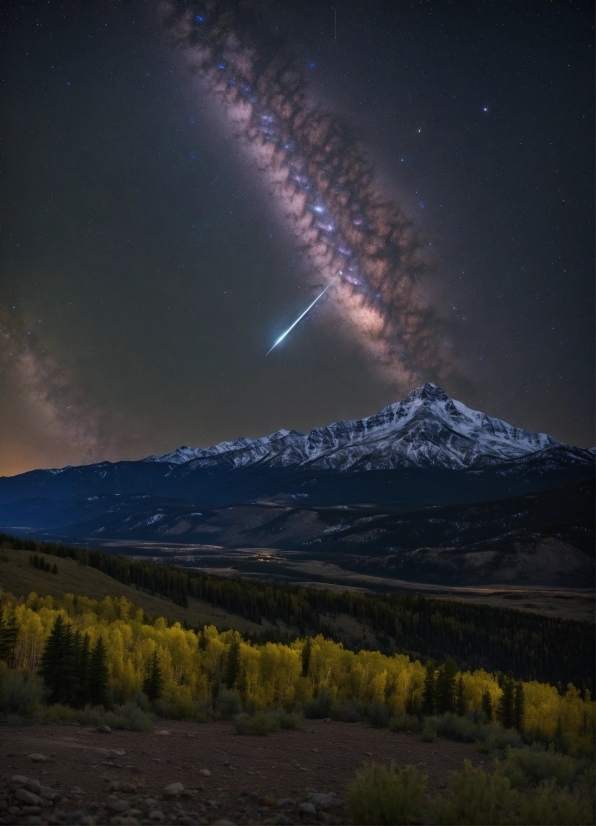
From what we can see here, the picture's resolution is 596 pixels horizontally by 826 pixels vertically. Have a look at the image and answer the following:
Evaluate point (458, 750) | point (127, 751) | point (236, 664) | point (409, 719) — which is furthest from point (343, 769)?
point (236, 664)

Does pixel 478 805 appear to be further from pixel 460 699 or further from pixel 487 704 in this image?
pixel 487 704

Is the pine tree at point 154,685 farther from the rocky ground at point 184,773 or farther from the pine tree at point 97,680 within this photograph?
the rocky ground at point 184,773

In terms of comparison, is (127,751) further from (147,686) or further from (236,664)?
(236,664)

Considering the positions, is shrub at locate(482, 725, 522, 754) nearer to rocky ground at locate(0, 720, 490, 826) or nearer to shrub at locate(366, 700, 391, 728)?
rocky ground at locate(0, 720, 490, 826)

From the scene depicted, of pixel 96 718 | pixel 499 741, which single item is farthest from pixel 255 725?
pixel 499 741

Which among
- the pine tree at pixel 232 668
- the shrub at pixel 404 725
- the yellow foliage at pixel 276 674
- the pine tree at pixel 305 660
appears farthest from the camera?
the pine tree at pixel 305 660

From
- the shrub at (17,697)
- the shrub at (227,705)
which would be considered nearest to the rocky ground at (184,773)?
the shrub at (17,697)
